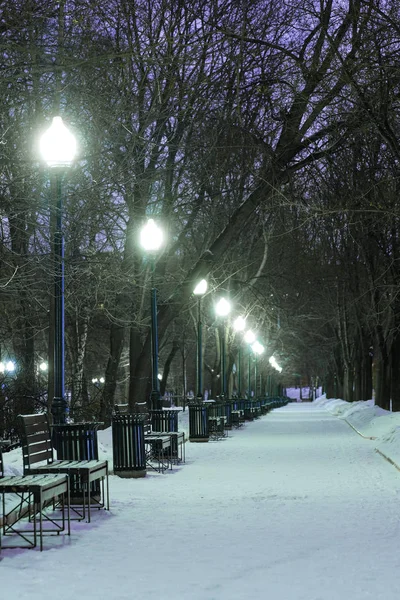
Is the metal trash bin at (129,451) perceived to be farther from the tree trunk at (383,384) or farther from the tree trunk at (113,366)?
the tree trunk at (383,384)

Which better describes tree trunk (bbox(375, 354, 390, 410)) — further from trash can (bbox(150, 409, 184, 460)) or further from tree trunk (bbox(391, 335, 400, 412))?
trash can (bbox(150, 409, 184, 460))

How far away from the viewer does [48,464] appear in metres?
11.8

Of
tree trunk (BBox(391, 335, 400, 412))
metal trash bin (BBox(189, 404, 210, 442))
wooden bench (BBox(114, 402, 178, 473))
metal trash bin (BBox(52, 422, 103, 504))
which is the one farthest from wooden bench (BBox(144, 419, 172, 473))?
tree trunk (BBox(391, 335, 400, 412))

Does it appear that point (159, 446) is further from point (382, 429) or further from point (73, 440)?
point (382, 429)

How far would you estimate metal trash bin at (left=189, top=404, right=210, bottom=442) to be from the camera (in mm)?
28672

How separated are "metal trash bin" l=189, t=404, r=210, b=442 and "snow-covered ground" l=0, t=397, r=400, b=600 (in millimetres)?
11111

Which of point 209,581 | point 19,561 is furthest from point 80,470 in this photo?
point 209,581

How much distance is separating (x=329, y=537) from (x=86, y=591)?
3286 millimetres

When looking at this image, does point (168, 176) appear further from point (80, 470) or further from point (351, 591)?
point (351, 591)

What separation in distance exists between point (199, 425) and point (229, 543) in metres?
19.6

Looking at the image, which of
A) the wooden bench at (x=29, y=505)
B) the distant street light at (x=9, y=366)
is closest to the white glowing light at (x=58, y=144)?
the wooden bench at (x=29, y=505)

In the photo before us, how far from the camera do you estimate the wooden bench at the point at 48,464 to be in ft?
36.3

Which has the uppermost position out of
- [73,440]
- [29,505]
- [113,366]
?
[113,366]

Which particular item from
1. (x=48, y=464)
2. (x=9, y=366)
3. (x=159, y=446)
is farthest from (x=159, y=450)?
(x=9, y=366)
